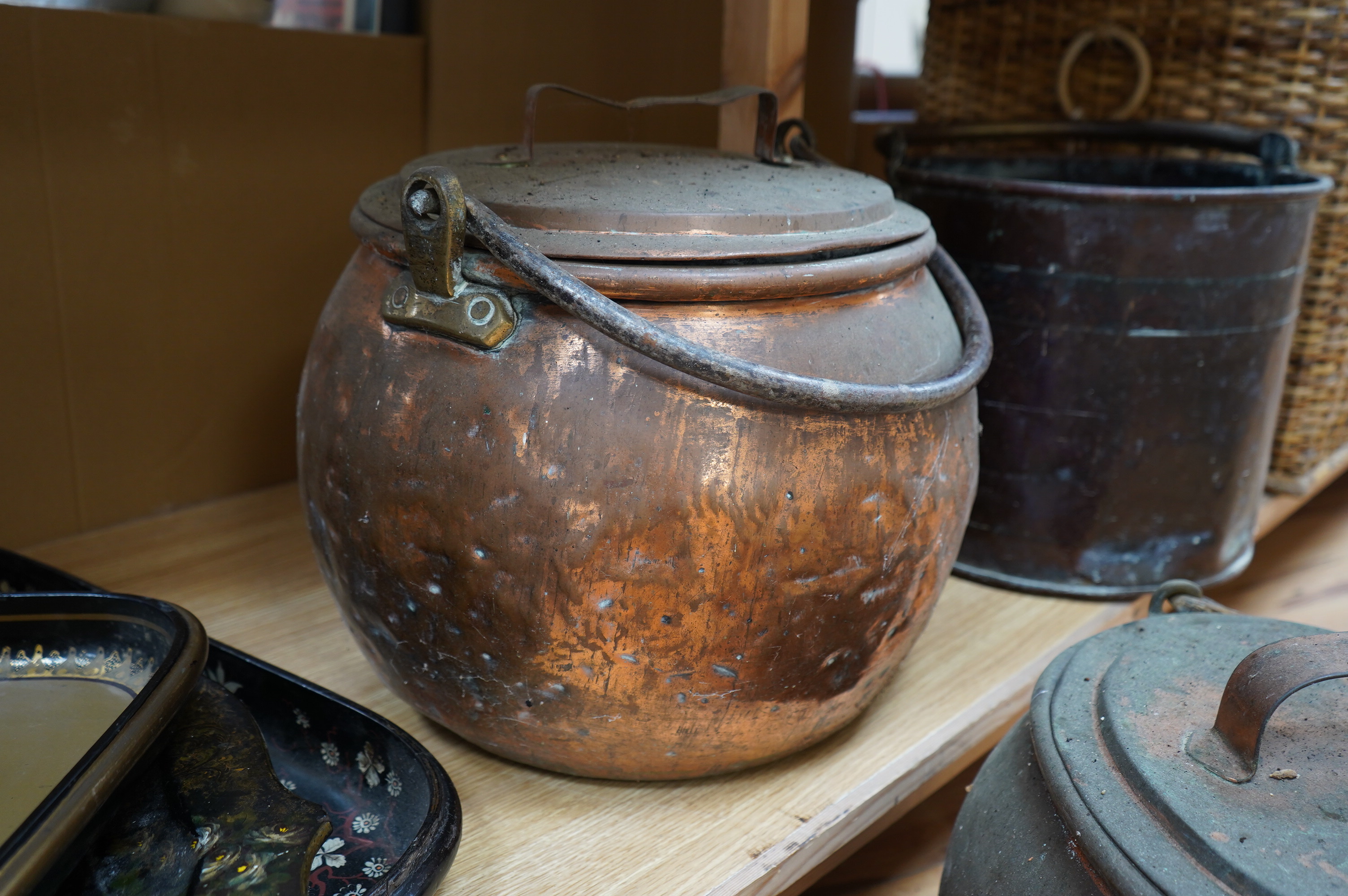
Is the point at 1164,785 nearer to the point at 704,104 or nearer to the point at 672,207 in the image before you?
the point at 672,207

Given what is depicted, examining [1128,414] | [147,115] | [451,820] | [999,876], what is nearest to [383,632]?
[451,820]

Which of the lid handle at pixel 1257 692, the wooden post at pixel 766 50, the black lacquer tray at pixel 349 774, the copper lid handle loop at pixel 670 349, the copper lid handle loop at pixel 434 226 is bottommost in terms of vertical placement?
the black lacquer tray at pixel 349 774

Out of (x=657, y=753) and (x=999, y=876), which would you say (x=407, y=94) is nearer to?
(x=657, y=753)

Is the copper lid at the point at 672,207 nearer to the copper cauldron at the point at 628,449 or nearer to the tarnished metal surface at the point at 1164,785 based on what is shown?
the copper cauldron at the point at 628,449

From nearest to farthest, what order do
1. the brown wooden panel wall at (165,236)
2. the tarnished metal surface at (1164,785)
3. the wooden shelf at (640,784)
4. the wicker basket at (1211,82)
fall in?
1. the tarnished metal surface at (1164,785)
2. the wooden shelf at (640,784)
3. the brown wooden panel wall at (165,236)
4. the wicker basket at (1211,82)

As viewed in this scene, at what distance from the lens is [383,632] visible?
0.77 m

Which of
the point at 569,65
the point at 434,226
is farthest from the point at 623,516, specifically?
the point at 569,65

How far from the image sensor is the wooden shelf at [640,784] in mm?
763

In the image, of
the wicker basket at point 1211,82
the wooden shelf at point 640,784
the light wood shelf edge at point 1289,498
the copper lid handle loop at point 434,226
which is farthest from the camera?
the light wood shelf edge at point 1289,498

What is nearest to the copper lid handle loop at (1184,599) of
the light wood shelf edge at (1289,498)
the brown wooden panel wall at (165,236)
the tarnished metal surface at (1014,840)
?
the tarnished metal surface at (1014,840)

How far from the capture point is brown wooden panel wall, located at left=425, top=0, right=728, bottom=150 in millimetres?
1343

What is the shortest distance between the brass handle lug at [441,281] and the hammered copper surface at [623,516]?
0.5 inches

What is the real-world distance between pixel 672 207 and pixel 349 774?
48 cm

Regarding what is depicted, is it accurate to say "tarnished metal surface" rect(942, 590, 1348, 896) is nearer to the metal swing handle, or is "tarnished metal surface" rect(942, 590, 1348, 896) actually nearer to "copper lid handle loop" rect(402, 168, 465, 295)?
the metal swing handle
